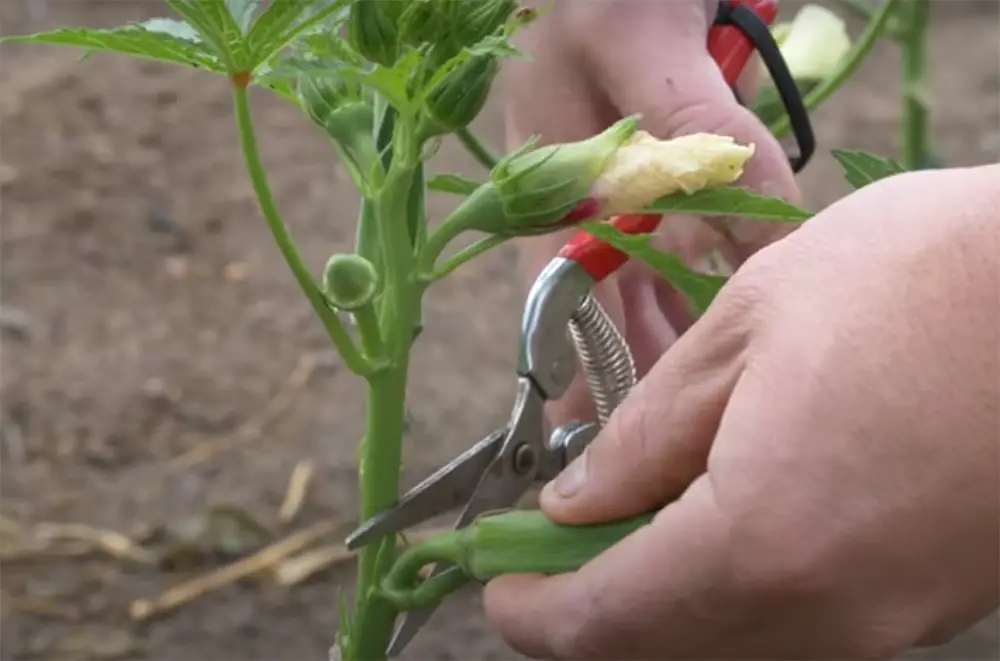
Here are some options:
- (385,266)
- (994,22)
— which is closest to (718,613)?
(385,266)

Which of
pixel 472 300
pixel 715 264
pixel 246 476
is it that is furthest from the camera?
pixel 472 300

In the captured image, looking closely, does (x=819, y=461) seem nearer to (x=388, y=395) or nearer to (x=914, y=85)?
(x=388, y=395)

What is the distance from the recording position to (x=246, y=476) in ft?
2.71

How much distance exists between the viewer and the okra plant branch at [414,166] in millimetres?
346

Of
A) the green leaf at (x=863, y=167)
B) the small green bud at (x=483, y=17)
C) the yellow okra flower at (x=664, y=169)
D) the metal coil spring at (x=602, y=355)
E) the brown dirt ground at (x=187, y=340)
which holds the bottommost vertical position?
the brown dirt ground at (x=187, y=340)

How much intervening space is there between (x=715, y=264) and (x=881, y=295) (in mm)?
265

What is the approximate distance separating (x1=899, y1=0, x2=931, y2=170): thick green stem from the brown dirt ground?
28 cm

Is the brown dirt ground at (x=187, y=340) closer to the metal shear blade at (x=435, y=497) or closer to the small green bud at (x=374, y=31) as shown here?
the metal shear blade at (x=435, y=497)

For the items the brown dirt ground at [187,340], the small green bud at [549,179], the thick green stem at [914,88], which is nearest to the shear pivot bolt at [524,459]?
the small green bud at [549,179]

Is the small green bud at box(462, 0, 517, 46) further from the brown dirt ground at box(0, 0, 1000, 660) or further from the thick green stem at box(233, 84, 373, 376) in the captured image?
the brown dirt ground at box(0, 0, 1000, 660)

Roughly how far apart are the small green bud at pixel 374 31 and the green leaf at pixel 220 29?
3 centimetres

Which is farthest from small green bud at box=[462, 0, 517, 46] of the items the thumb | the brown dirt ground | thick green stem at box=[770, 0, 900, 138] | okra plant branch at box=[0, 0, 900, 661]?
the brown dirt ground

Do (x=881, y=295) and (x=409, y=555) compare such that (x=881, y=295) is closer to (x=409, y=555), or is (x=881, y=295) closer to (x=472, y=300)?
(x=409, y=555)

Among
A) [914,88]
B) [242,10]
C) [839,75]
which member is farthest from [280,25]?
[914,88]
